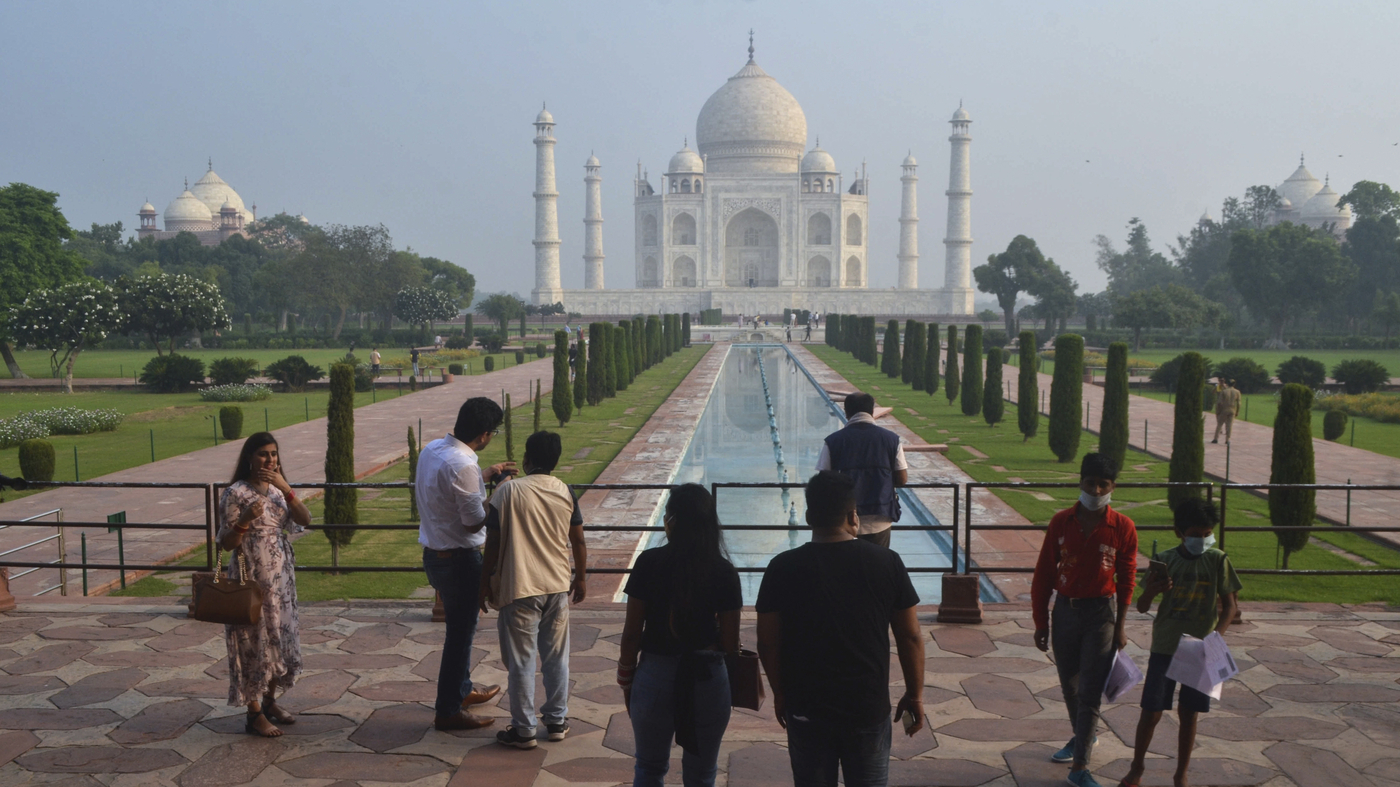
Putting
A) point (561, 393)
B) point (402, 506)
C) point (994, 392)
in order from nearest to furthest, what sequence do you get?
point (402, 506) < point (561, 393) < point (994, 392)

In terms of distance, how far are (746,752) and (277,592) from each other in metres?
1.42

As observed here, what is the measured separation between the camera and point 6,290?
20.9 meters

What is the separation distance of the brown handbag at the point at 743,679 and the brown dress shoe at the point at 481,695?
4.37 feet

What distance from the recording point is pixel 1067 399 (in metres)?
10.3

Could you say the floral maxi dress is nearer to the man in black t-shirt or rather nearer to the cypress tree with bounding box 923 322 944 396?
the man in black t-shirt

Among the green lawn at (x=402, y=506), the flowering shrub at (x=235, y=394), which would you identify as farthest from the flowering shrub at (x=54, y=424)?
the green lawn at (x=402, y=506)

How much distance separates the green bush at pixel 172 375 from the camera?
17.5 meters

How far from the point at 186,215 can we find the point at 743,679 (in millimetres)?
64823

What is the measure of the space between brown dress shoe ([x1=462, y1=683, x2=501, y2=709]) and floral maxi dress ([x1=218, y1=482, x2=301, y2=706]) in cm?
51

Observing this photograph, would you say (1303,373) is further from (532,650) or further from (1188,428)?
(532,650)

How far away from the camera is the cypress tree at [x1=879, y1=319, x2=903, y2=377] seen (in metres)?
20.3

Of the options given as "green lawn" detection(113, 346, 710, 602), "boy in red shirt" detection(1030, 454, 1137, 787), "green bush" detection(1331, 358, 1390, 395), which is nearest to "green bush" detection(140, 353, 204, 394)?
"green lawn" detection(113, 346, 710, 602)

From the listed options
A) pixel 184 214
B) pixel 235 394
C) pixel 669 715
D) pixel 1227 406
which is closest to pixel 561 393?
pixel 235 394

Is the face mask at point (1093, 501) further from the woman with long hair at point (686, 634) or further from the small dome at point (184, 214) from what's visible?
the small dome at point (184, 214)
